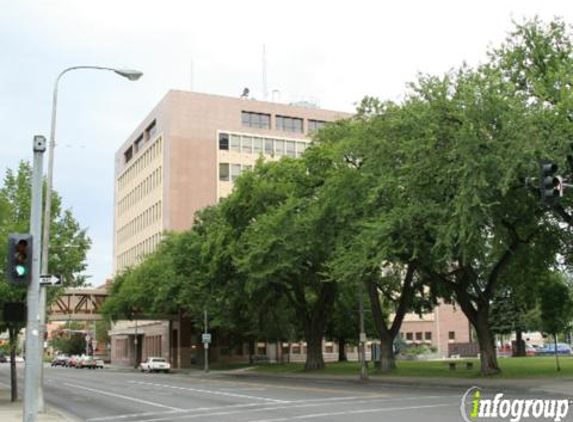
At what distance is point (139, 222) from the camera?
102 metres

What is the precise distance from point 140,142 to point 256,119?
2105 cm

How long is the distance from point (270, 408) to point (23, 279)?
11002 mm

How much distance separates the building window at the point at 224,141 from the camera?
90938 mm

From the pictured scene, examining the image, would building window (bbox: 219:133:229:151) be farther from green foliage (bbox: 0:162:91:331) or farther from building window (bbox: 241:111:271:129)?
green foliage (bbox: 0:162:91:331)

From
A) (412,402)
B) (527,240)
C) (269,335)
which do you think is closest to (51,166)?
(412,402)

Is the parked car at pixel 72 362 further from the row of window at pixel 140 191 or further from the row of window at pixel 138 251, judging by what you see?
the row of window at pixel 140 191

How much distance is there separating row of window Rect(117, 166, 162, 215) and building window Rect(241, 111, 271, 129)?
483 inches

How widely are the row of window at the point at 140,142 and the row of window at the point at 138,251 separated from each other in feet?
45.3

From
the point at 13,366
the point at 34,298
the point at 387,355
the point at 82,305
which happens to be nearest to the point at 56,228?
the point at 13,366

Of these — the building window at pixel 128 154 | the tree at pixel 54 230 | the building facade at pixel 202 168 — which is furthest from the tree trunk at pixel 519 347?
the building window at pixel 128 154

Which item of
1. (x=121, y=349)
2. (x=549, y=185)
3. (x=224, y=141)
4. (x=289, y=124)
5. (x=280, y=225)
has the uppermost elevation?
(x=289, y=124)

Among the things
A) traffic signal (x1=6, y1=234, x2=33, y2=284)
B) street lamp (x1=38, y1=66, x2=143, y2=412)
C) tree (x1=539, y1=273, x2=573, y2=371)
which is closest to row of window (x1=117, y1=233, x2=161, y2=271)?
tree (x1=539, y1=273, x2=573, y2=371)

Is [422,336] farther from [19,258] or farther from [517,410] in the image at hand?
[19,258]

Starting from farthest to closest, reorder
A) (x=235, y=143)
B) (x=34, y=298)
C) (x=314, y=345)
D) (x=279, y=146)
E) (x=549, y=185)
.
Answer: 1. (x=279, y=146)
2. (x=235, y=143)
3. (x=314, y=345)
4. (x=549, y=185)
5. (x=34, y=298)
